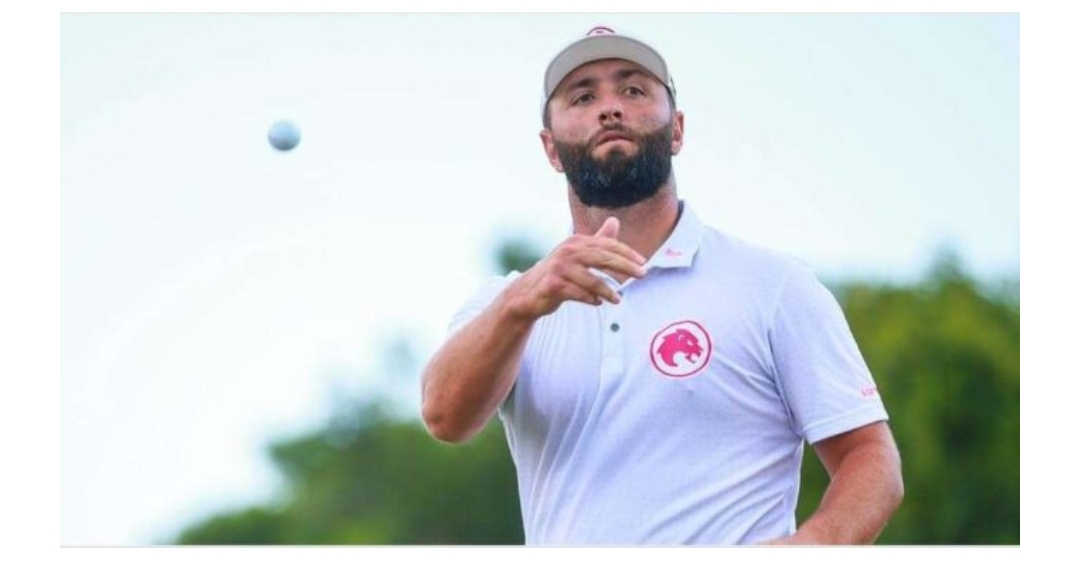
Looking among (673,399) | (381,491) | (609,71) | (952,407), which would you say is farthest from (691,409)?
(381,491)

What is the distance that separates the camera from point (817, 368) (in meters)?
4.44

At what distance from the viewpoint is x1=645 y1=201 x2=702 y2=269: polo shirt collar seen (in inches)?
182

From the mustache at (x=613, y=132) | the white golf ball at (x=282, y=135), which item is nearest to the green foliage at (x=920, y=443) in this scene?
the white golf ball at (x=282, y=135)

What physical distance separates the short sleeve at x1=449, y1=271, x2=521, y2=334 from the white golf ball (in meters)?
1.63

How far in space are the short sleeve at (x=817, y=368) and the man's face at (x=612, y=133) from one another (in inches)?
15.9

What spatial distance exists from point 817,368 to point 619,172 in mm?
597

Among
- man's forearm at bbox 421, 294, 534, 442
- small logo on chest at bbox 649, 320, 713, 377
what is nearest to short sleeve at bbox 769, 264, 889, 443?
small logo on chest at bbox 649, 320, 713, 377

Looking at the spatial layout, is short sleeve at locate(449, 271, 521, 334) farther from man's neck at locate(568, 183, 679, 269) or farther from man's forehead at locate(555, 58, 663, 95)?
man's forehead at locate(555, 58, 663, 95)

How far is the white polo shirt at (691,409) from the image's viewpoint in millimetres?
4418

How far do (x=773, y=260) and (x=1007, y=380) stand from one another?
2676 centimetres

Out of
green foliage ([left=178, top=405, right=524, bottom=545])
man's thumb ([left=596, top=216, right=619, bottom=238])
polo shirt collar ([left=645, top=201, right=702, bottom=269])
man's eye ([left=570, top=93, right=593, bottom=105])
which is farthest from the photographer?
green foliage ([left=178, top=405, right=524, bottom=545])

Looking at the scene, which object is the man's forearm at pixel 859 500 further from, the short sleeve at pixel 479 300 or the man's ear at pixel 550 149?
the man's ear at pixel 550 149

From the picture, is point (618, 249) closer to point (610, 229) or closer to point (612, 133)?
point (610, 229)

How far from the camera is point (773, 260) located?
4566 mm
